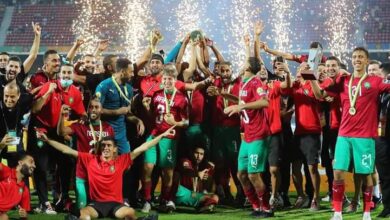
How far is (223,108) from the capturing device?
8891 millimetres

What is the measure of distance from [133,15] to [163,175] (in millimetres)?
21026

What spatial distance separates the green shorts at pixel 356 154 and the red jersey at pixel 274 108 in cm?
130

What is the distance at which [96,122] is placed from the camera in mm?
7742

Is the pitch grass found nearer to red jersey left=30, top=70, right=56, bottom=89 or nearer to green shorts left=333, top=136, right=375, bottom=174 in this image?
green shorts left=333, top=136, right=375, bottom=174

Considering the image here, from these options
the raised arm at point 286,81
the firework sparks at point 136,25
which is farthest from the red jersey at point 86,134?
the firework sparks at point 136,25

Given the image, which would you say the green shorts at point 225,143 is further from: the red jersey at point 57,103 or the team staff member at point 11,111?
the team staff member at point 11,111

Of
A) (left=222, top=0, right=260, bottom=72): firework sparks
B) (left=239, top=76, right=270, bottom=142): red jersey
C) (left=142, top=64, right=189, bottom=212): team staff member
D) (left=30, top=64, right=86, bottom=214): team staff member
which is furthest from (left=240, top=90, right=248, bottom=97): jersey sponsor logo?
(left=222, top=0, right=260, bottom=72): firework sparks

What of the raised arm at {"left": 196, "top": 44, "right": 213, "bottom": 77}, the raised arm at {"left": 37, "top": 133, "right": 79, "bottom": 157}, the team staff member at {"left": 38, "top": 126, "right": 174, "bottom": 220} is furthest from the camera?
the raised arm at {"left": 196, "top": 44, "right": 213, "bottom": 77}

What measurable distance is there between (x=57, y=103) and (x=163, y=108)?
117 cm

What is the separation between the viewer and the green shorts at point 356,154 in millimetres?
7086

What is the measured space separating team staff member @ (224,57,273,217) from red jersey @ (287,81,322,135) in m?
0.75

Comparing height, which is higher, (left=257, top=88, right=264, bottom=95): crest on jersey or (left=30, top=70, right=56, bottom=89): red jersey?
(left=30, top=70, right=56, bottom=89): red jersey

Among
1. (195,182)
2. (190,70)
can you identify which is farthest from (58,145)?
(190,70)

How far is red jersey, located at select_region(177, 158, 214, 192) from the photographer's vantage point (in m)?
8.48
